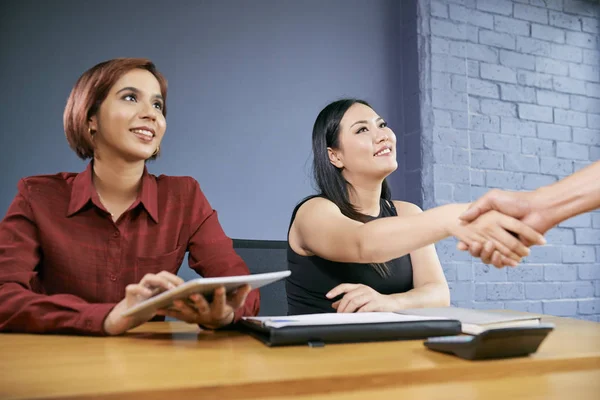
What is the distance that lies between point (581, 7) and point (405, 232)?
8.47 feet

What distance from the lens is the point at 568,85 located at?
3014 mm

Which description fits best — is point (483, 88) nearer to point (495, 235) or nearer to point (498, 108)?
point (498, 108)

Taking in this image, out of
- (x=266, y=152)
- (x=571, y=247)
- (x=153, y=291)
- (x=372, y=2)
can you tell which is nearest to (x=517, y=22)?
(x=372, y=2)

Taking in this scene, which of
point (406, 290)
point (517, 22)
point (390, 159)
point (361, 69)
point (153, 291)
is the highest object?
point (517, 22)

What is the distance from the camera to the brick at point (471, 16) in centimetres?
275

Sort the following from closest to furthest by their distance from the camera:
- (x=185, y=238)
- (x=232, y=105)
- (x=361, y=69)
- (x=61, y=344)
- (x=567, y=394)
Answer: (x=567, y=394) < (x=61, y=344) < (x=185, y=238) < (x=232, y=105) < (x=361, y=69)

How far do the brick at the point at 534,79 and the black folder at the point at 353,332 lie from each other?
2.40 meters

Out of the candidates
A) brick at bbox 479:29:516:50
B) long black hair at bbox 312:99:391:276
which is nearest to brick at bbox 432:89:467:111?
brick at bbox 479:29:516:50

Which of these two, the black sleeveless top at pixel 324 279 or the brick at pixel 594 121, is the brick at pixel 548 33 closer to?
the brick at pixel 594 121

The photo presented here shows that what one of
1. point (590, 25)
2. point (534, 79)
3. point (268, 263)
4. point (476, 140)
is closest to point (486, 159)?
point (476, 140)

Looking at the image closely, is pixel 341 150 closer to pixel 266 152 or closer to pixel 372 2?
pixel 266 152

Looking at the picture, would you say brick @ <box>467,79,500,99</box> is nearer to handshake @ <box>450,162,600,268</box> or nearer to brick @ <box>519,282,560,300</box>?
brick @ <box>519,282,560,300</box>

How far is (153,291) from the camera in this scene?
0.92 m

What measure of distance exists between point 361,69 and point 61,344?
2.25 metres
